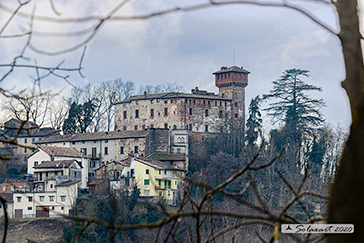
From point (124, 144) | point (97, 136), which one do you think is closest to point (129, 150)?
point (124, 144)

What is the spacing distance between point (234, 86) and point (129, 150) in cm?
1267

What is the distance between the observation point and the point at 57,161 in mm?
40375

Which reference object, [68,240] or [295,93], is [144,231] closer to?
[68,240]

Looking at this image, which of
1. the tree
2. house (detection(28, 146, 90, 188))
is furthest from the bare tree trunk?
the tree

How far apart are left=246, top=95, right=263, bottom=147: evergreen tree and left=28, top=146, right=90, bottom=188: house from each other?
12430 millimetres

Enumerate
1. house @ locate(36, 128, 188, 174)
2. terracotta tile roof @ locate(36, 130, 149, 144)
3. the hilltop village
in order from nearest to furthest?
1. the hilltop village
2. house @ locate(36, 128, 188, 174)
3. terracotta tile roof @ locate(36, 130, 149, 144)

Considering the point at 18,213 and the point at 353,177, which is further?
the point at 18,213

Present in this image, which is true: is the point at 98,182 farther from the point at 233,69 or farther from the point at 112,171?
the point at 233,69

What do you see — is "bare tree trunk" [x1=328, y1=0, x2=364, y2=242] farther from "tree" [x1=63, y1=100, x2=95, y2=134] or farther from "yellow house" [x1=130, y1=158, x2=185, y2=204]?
"tree" [x1=63, y1=100, x2=95, y2=134]

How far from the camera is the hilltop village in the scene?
38.0m

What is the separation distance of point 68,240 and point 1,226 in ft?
12.3

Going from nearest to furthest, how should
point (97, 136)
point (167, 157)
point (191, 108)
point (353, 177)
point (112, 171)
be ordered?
point (353, 177) < point (112, 171) < point (167, 157) < point (97, 136) < point (191, 108)

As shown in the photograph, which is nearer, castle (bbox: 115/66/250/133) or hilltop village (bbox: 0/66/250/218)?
hilltop village (bbox: 0/66/250/218)

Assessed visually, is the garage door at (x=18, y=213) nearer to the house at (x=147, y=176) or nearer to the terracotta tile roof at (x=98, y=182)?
the terracotta tile roof at (x=98, y=182)
